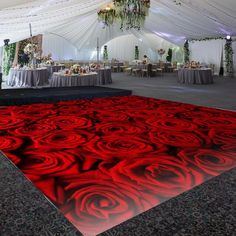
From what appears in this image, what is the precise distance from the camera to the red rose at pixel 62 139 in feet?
12.0

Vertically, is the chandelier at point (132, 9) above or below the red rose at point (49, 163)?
above

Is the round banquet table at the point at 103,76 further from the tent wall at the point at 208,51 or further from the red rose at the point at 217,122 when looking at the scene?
the tent wall at the point at 208,51

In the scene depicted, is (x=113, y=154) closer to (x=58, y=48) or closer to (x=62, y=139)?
(x=62, y=139)

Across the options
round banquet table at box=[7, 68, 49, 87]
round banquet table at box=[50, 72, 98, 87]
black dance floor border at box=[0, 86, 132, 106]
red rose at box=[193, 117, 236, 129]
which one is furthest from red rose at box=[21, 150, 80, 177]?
round banquet table at box=[7, 68, 49, 87]

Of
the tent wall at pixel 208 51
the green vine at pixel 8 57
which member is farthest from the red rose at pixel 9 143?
the tent wall at pixel 208 51

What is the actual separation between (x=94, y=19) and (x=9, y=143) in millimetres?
14140

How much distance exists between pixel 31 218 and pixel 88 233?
0.40 m

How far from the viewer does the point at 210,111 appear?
590cm

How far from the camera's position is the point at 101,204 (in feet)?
7.38

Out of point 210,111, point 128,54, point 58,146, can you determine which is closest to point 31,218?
point 58,146

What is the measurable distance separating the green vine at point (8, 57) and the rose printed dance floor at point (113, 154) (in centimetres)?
832

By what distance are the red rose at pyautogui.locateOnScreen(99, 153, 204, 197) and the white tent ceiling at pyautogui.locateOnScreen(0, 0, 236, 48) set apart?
4054 millimetres

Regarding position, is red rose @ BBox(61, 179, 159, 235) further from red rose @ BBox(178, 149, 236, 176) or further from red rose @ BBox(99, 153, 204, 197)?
red rose @ BBox(178, 149, 236, 176)

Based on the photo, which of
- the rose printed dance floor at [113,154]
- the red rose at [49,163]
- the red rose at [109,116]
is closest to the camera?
the rose printed dance floor at [113,154]
